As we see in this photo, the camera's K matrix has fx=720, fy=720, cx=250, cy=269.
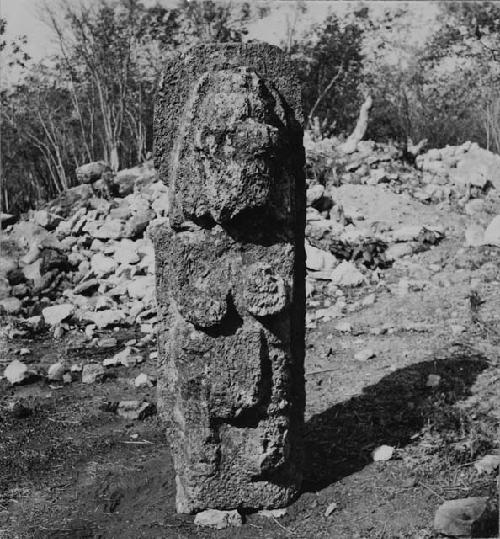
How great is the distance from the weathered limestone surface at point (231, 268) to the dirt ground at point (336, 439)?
13.7 inches

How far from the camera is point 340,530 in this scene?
3469 mm

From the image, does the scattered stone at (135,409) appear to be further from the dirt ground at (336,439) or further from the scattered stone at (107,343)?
the scattered stone at (107,343)

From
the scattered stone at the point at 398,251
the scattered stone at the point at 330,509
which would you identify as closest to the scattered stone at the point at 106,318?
the scattered stone at the point at 398,251

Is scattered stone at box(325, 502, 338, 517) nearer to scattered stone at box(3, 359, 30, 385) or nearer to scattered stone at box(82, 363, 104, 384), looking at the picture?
scattered stone at box(82, 363, 104, 384)

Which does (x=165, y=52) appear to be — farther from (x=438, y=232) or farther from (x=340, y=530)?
(x=340, y=530)

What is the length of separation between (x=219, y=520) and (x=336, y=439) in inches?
42.5

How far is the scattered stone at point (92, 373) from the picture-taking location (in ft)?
Answer: 20.1

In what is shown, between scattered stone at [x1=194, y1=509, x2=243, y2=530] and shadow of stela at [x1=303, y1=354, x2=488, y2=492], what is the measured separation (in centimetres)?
44

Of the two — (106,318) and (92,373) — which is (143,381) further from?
(106,318)

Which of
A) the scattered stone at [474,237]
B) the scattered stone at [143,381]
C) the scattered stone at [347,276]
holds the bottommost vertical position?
the scattered stone at [143,381]

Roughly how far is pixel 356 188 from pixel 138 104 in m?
8.21

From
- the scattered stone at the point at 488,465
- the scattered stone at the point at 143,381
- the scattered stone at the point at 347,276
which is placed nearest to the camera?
the scattered stone at the point at 488,465

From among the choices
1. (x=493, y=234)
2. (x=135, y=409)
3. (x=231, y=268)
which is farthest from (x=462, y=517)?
(x=493, y=234)

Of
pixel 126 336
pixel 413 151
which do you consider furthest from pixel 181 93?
pixel 413 151
